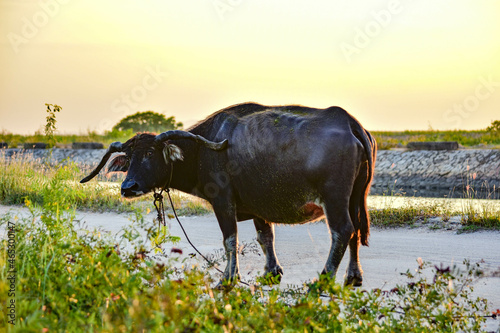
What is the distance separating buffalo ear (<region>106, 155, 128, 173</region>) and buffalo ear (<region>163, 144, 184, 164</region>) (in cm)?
63

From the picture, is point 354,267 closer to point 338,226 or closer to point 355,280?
point 355,280

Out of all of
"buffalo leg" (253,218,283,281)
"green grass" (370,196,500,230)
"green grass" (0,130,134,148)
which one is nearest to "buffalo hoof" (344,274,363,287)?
"buffalo leg" (253,218,283,281)

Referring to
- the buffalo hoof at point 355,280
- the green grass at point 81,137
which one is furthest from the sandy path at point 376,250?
the green grass at point 81,137

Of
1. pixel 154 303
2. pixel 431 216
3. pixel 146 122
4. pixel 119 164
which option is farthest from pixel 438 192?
pixel 146 122

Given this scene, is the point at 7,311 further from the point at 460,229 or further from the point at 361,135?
the point at 460,229

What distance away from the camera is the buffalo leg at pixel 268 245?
23.2 feet

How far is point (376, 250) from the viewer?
28.4 ft

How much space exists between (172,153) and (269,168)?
1149 millimetres

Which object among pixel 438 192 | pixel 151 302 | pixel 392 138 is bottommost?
pixel 151 302

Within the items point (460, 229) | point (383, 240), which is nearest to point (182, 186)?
point (383, 240)

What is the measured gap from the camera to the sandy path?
23.1 ft

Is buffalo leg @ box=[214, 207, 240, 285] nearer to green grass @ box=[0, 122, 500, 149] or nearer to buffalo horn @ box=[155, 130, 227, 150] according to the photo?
buffalo horn @ box=[155, 130, 227, 150]

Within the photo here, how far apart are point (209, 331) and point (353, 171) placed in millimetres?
2891

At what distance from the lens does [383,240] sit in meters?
9.40
